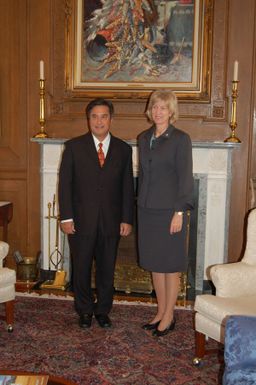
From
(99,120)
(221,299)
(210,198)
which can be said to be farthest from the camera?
(210,198)

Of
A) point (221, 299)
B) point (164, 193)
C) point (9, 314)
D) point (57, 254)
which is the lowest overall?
point (9, 314)

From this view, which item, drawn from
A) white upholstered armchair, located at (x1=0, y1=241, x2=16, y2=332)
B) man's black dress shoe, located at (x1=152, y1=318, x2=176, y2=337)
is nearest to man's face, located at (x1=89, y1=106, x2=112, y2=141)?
white upholstered armchair, located at (x1=0, y1=241, x2=16, y2=332)

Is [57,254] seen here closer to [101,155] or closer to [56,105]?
[56,105]

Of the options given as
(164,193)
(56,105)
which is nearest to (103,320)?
(164,193)

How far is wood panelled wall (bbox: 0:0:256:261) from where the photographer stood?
149 inches

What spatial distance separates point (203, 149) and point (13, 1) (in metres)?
2.05

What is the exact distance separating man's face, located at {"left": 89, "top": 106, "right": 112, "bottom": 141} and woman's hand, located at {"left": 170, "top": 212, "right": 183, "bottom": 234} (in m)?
0.69

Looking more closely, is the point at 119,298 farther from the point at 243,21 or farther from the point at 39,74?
the point at 243,21

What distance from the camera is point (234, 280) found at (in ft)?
8.37

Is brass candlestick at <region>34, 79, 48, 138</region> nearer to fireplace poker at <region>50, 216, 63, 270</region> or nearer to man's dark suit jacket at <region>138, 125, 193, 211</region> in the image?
fireplace poker at <region>50, 216, 63, 270</region>

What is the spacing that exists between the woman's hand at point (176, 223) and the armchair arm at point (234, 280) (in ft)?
1.06

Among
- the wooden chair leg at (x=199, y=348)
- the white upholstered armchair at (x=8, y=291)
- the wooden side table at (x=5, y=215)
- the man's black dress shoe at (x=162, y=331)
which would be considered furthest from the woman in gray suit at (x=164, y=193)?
the wooden side table at (x=5, y=215)

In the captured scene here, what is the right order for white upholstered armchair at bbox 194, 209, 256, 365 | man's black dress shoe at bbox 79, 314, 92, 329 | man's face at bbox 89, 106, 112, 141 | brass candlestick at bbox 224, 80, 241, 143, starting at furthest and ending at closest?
brass candlestick at bbox 224, 80, 241, 143 → man's black dress shoe at bbox 79, 314, 92, 329 → man's face at bbox 89, 106, 112, 141 → white upholstered armchair at bbox 194, 209, 256, 365

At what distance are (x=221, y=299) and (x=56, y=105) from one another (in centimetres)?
230
